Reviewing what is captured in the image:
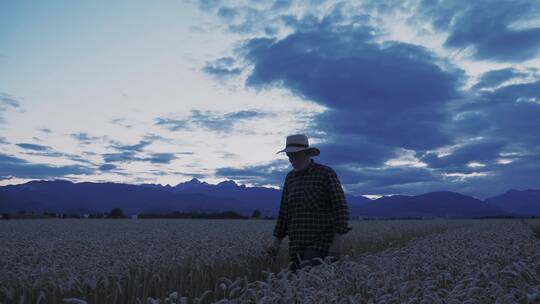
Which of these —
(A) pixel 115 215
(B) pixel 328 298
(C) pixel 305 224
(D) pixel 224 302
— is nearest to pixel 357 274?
(B) pixel 328 298

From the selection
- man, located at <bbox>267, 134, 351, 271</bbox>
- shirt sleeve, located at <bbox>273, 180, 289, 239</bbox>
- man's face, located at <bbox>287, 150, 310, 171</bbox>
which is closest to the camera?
man, located at <bbox>267, 134, 351, 271</bbox>

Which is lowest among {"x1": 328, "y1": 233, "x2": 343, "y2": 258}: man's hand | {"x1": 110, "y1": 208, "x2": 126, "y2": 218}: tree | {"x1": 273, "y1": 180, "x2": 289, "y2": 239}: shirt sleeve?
{"x1": 328, "y1": 233, "x2": 343, "y2": 258}: man's hand

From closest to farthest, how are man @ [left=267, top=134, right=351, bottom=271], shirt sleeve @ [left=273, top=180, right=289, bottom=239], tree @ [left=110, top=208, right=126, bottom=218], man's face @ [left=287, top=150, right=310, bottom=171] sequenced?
man @ [left=267, top=134, right=351, bottom=271] → man's face @ [left=287, top=150, right=310, bottom=171] → shirt sleeve @ [left=273, top=180, right=289, bottom=239] → tree @ [left=110, top=208, right=126, bottom=218]

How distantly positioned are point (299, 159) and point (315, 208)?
31.8 inches

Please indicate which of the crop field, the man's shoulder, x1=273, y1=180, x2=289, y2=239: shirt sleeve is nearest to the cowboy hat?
the man's shoulder

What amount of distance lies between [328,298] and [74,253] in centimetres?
613

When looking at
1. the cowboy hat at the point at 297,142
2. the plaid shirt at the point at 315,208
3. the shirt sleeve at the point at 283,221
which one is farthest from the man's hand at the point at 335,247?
the cowboy hat at the point at 297,142

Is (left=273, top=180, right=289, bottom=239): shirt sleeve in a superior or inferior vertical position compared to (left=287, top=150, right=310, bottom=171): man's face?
inferior

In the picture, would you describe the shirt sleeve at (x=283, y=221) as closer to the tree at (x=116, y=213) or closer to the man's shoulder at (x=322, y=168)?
the man's shoulder at (x=322, y=168)

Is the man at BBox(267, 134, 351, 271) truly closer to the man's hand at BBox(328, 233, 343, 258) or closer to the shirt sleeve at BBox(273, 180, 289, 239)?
the man's hand at BBox(328, 233, 343, 258)

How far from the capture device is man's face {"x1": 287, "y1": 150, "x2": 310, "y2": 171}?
25.4ft

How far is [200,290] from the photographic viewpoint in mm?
6414

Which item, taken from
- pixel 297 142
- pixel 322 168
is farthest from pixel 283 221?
pixel 297 142

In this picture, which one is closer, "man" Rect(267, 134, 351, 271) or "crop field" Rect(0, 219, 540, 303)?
"crop field" Rect(0, 219, 540, 303)
